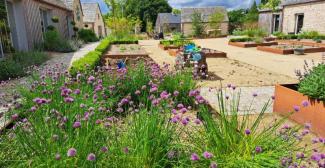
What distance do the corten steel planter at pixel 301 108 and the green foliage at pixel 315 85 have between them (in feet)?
0.25

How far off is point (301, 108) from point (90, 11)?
37635 millimetres

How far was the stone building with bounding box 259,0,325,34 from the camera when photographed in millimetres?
21766

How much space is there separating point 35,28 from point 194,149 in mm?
14299

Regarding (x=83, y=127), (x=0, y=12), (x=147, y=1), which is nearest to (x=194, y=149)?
(x=83, y=127)

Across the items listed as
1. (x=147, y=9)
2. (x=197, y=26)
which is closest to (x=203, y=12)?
(x=197, y=26)

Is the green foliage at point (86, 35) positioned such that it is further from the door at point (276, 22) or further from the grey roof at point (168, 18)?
the grey roof at point (168, 18)

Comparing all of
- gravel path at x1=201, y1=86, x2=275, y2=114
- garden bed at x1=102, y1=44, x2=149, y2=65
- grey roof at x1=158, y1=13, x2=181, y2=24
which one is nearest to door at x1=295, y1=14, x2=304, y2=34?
garden bed at x1=102, y1=44, x2=149, y2=65

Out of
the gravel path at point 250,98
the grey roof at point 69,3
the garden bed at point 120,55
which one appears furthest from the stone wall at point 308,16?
the grey roof at point 69,3

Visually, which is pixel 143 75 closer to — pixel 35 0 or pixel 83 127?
pixel 83 127

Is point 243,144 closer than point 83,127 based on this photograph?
No

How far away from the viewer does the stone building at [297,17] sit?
71.4 ft

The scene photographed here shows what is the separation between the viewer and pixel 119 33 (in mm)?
24391

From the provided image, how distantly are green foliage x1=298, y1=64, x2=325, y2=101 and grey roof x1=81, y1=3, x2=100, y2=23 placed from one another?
118 feet

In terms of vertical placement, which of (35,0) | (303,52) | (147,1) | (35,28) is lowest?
(303,52)
